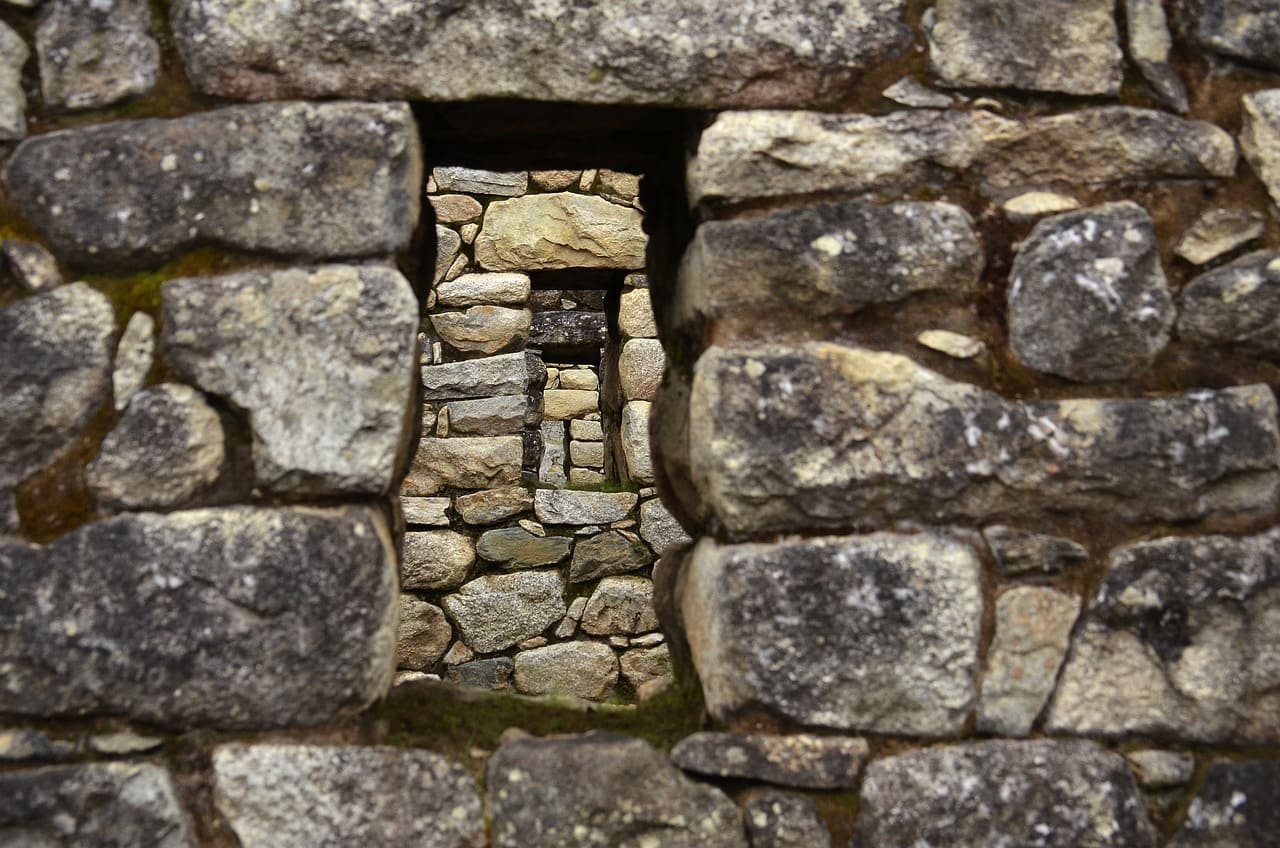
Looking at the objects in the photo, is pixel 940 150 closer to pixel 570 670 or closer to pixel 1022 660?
pixel 1022 660

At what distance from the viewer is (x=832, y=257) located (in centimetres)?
175

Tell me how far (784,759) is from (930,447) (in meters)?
0.49

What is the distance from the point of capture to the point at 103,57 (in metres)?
1.75

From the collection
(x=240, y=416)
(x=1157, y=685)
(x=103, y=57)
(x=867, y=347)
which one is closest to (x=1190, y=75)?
(x=867, y=347)

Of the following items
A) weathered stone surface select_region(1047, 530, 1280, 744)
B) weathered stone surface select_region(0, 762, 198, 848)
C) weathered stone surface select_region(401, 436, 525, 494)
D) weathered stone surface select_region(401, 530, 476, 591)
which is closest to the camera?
weathered stone surface select_region(0, 762, 198, 848)

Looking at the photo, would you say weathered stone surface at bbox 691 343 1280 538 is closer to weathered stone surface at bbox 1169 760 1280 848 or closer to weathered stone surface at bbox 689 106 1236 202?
weathered stone surface at bbox 689 106 1236 202

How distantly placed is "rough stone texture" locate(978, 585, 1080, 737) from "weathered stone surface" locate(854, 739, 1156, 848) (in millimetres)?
38

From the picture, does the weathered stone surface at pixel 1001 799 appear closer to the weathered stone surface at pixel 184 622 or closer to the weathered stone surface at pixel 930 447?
the weathered stone surface at pixel 930 447

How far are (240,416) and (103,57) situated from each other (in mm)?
577

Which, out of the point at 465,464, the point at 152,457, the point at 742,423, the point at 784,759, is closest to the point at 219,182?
the point at 152,457

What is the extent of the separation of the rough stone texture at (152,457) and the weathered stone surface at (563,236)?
12.2 ft

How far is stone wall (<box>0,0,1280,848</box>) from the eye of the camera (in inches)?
Result: 65.1

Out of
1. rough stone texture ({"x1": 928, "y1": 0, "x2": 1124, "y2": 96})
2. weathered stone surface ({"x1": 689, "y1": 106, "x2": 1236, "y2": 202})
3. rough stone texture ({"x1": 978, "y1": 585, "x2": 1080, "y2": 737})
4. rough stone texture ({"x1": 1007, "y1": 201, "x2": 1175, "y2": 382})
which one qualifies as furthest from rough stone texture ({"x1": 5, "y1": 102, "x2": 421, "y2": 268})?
rough stone texture ({"x1": 978, "y1": 585, "x2": 1080, "y2": 737})

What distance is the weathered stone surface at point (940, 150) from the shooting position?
69.9 inches
